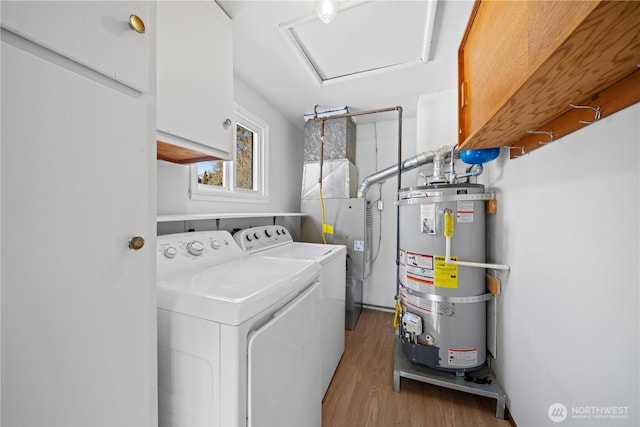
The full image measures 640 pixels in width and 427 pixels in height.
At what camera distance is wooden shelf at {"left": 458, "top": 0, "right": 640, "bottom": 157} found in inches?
18.5

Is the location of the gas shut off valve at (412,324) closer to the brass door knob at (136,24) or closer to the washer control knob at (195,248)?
the washer control knob at (195,248)

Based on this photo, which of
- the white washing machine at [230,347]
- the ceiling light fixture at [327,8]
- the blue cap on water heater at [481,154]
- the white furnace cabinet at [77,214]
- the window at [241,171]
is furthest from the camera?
the window at [241,171]

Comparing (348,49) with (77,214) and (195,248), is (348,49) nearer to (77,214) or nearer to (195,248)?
(195,248)

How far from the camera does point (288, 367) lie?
2.90ft

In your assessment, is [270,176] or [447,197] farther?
[270,176]

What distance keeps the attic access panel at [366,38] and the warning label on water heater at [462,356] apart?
6.63ft

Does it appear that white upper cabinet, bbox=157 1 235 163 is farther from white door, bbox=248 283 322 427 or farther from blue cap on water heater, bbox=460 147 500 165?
blue cap on water heater, bbox=460 147 500 165

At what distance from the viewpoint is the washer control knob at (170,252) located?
3.37ft

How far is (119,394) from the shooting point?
54cm

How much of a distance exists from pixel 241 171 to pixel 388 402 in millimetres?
2107

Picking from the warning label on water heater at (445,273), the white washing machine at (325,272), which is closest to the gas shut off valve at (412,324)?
the warning label on water heater at (445,273)

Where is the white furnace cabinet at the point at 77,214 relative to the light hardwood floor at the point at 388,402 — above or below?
above

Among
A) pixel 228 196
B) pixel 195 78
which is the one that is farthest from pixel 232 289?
pixel 228 196

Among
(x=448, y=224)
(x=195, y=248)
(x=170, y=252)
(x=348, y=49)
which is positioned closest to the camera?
(x=170, y=252)
